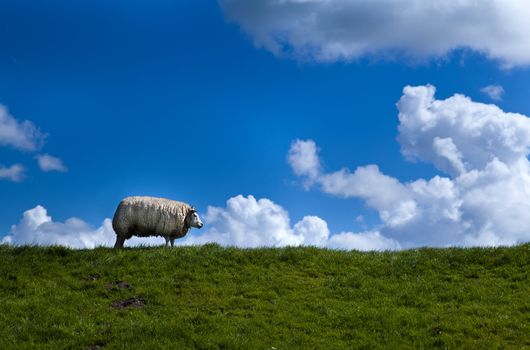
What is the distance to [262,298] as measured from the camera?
2050 centimetres

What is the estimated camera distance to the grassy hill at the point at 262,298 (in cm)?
1705

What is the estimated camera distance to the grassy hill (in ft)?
55.9

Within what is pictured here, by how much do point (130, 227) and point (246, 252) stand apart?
21.3 feet

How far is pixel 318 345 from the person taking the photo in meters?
16.6

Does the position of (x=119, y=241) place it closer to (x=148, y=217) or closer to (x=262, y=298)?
(x=148, y=217)

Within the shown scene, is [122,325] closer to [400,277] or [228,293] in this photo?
[228,293]

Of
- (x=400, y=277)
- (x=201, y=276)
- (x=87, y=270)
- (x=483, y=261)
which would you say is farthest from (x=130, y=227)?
(x=483, y=261)

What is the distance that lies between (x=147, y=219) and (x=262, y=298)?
9874 millimetres

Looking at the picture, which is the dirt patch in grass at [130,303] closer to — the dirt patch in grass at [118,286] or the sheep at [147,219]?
the dirt patch in grass at [118,286]

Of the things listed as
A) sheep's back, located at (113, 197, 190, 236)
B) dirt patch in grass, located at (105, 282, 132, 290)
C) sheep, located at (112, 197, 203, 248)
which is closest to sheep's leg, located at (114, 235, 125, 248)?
sheep, located at (112, 197, 203, 248)

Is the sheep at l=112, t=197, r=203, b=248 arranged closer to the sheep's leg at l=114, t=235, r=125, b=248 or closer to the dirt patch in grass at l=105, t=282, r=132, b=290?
the sheep's leg at l=114, t=235, r=125, b=248

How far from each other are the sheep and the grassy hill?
2236 millimetres

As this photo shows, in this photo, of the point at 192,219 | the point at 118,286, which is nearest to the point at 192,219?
the point at 192,219

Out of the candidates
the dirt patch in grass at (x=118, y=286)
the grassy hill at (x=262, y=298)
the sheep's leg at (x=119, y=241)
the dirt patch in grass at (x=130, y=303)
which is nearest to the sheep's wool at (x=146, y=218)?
the sheep's leg at (x=119, y=241)
